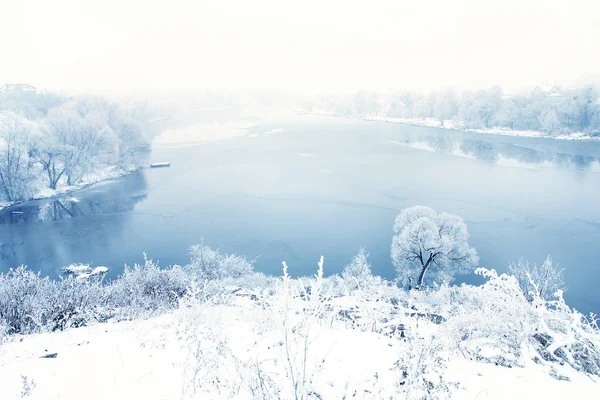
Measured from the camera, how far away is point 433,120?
68.4m

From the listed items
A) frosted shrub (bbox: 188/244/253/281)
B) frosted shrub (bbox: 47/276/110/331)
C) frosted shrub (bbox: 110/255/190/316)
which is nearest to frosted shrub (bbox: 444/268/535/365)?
frosted shrub (bbox: 110/255/190/316)

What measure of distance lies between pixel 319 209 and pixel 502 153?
27219 mm

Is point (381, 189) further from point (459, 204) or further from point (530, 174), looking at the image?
point (530, 174)

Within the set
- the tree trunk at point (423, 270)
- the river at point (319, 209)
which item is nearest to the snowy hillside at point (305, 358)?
the tree trunk at point (423, 270)

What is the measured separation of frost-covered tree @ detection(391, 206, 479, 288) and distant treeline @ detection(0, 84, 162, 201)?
2750cm

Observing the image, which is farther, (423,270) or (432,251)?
(432,251)

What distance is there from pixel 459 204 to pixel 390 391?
22.7 metres

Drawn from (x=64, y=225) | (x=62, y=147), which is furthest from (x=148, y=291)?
(x=62, y=147)

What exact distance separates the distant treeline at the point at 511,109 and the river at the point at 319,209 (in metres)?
9.23

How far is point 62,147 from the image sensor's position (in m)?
29.1

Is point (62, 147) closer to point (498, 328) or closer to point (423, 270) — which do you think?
point (423, 270)

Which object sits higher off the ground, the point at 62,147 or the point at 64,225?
the point at 62,147

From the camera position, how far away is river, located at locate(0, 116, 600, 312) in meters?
17.5

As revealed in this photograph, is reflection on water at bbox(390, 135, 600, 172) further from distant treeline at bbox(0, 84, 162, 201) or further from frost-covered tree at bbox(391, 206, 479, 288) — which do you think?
distant treeline at bbox(0, 84, 162, 201)
